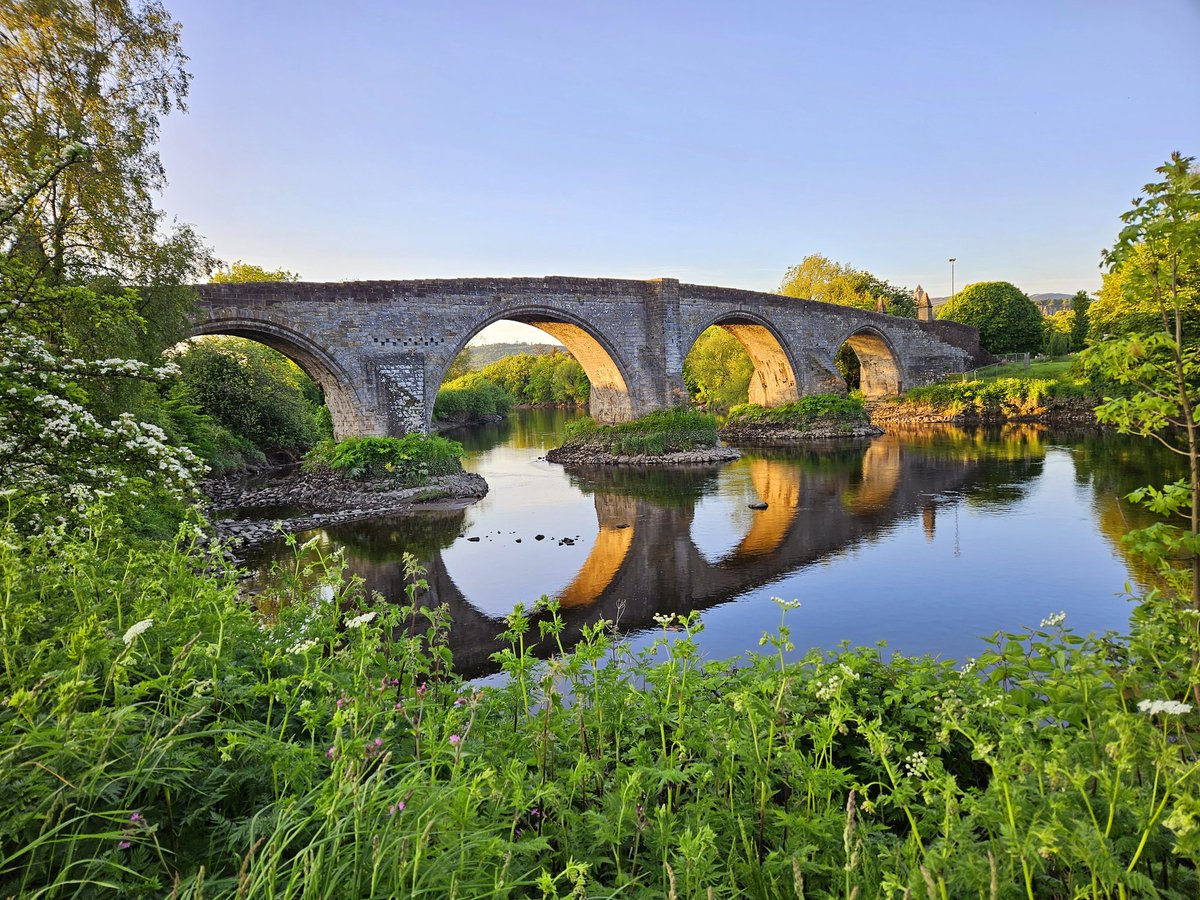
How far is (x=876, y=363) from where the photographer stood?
39.9 metres

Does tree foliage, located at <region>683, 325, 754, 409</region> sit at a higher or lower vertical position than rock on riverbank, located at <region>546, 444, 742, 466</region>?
higher

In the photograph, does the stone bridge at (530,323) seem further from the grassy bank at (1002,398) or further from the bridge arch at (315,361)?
the grassy bank at (1002,398)

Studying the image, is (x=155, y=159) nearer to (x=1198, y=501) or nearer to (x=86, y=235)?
(x=86, y=235)

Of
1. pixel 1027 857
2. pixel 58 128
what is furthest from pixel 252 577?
pixel 1027 857

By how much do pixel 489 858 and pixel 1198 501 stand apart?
10.3ft

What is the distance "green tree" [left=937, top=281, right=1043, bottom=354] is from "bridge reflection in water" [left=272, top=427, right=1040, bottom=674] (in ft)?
94.0

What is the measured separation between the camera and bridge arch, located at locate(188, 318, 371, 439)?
52.1ft

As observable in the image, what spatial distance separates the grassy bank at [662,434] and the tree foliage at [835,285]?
26.2 metres

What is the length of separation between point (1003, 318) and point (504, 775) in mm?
50929

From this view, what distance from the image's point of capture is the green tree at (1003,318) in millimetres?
43375

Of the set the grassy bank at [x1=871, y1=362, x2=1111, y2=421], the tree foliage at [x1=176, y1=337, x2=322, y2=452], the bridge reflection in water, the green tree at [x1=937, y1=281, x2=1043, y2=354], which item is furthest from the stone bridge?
the green tree at [x1=937, y1=281, x2=1043, y2=354]

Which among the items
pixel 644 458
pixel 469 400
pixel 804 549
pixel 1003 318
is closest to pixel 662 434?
pixel 644 458

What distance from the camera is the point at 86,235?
9.22 meters

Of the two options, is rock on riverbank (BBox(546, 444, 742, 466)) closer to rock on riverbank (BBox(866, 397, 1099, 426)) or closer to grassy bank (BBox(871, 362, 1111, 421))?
rock on riverbank (BBox(866, 397, 1099, 426))
